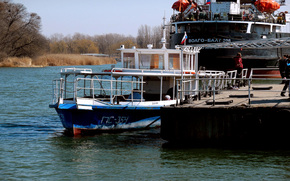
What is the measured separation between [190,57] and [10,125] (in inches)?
371

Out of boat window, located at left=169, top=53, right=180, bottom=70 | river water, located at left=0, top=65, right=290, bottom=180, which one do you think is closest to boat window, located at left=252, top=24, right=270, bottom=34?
boat window, located at left=169, top=53, right=180, bottom=70

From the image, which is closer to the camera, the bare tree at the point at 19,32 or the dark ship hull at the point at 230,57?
the dark ship hull at the point at 230,57

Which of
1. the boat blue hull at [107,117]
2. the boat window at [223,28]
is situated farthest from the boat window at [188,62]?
the boat window at [223,28]

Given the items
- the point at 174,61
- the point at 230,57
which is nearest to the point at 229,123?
the point at 174,61

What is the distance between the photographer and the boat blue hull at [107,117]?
19.6 meters

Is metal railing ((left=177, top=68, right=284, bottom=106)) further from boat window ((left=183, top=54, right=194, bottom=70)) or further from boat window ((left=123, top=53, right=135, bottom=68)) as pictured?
boat window ((left=123, top=53, right=135, bottom=68))

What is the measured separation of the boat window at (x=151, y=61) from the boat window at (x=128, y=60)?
0.44m

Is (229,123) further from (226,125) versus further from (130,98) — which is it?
(130,98)

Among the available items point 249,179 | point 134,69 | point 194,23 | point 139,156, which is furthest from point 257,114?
point 194,23

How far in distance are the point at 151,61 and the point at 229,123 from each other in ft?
24.8

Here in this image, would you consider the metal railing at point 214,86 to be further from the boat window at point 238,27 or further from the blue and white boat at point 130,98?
the boat window at point 238,27

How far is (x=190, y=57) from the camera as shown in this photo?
24266 millimetres

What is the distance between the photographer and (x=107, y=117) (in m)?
20.2

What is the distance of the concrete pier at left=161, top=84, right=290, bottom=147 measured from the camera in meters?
15.8
